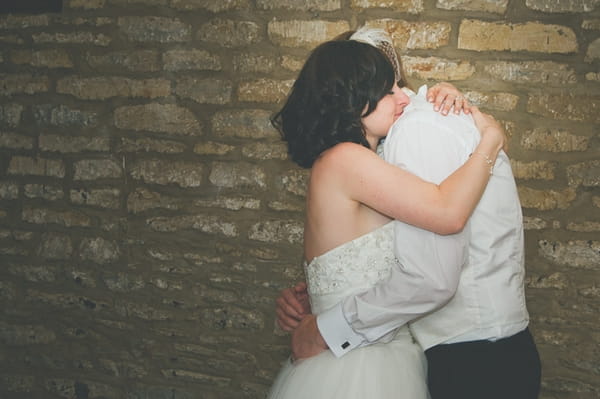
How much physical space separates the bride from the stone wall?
0.95m

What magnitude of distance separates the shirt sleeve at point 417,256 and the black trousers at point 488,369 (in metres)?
0.17

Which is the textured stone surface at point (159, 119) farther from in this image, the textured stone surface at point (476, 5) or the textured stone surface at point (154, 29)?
the textured stone surface at point (476, 5)

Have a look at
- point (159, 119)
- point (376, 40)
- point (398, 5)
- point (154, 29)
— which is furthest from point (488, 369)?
point (154, 29)

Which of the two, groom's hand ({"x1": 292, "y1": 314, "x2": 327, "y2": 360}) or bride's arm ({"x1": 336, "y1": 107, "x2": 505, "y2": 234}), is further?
groom's hand ({"x1": 292, "y1": 314, "x2": 327, "y2": 360})

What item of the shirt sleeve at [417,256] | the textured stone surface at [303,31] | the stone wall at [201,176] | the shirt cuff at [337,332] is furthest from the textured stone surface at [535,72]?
the shirt cuff at [337,332]

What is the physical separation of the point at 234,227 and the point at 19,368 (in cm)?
167

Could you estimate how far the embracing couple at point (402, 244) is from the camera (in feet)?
4.30

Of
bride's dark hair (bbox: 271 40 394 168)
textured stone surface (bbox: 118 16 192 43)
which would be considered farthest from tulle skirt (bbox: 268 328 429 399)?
textured stone surface (bbox: 118 16 192 43)

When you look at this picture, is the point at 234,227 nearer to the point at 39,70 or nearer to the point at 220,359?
the point at 220,359

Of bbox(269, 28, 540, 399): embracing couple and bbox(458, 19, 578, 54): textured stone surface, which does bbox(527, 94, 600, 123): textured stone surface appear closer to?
bbox(458, 19, 578, 54): textured stone surface

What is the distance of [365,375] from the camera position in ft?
4.71

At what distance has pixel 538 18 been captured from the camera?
7.36 feet

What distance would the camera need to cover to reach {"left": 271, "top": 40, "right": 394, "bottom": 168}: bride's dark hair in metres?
1.46

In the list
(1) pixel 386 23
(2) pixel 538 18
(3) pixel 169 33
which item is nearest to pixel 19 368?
(3) pixel 169 33
